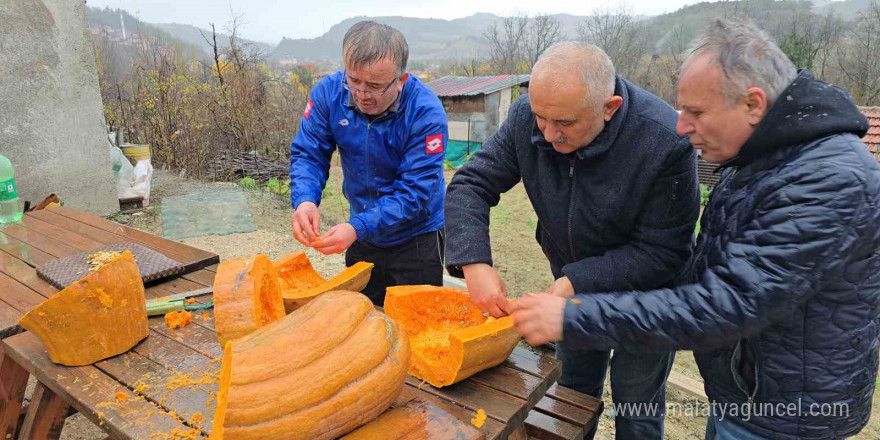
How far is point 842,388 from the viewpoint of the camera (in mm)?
1515

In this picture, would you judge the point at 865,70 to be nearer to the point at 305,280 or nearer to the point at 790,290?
the point at 790,290

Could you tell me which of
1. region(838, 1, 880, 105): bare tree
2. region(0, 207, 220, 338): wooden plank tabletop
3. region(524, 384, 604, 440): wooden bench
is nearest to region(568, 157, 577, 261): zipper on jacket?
region(524, 384, 604, 440): wooden bench

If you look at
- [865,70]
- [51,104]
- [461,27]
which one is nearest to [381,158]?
[51,104]

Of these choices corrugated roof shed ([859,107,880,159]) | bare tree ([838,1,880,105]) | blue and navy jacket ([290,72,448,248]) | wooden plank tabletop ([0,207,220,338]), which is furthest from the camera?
bare tree ([838,1,880,105])

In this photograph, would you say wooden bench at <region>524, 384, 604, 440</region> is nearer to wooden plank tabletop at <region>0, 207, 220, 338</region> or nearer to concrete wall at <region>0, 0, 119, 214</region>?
wooden plank tabletop at <region>0, 207, 220, 338</region>

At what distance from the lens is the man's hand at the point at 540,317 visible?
1.52 m

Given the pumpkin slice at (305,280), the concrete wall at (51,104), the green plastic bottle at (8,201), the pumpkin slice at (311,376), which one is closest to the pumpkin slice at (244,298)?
the pumpkin slice at (305,280)

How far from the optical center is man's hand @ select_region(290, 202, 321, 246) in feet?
8.22

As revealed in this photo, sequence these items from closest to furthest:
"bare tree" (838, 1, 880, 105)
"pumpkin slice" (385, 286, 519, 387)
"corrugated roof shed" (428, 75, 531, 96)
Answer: "pumpkin slice" (385, 286, 519, 387) → "corrugated roof shed" (428, 75, 531, 96) → "bare tree" (838, 1, 880, 105)

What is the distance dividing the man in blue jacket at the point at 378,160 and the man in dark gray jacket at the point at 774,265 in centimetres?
128

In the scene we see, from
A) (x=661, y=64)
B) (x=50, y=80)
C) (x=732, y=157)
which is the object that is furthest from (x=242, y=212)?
(x=661, y=64)

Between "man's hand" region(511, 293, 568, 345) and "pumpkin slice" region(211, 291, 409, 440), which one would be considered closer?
"pumpkin slice" region(211, 291, 409, 440)

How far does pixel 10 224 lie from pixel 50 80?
9.63 ft

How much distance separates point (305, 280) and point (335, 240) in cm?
24
